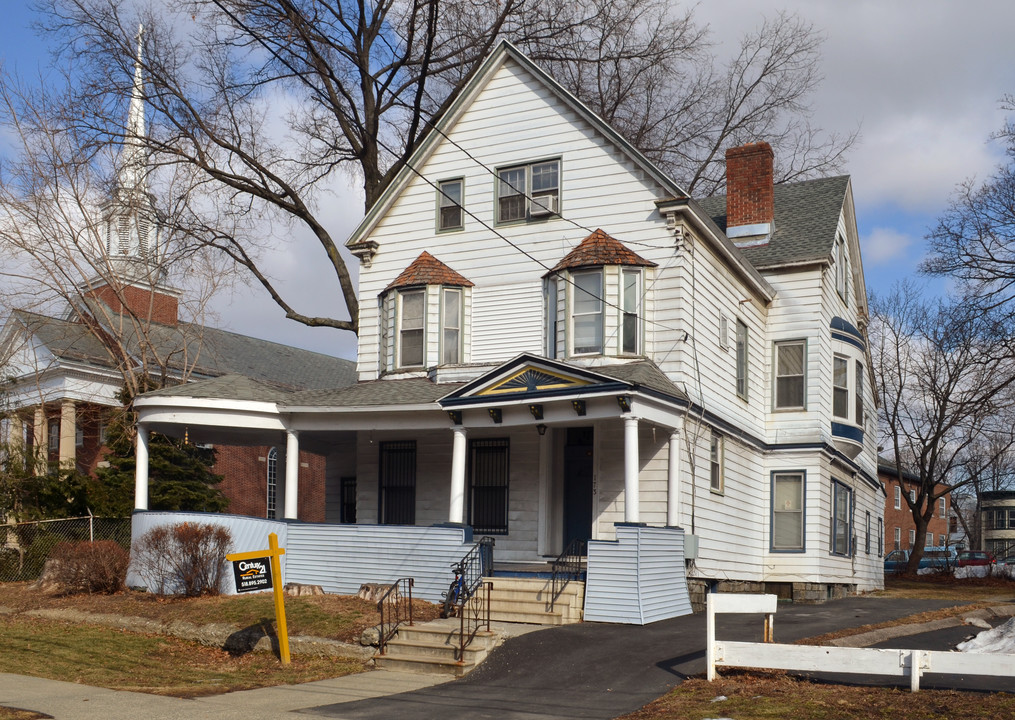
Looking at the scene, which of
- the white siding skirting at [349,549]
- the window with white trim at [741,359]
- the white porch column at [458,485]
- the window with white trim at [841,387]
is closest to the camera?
the white siding skirting at [349,549]

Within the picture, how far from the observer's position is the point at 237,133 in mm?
30094

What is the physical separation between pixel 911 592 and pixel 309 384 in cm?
2635

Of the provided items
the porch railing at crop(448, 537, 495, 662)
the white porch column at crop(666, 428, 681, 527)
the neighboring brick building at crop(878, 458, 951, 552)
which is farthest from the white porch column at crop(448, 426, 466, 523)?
the neighboring brick building at crop(878, 458, 951, 552)

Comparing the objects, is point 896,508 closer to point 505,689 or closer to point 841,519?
point 841,519

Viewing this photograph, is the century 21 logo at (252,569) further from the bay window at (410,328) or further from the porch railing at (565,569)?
the bay window at (410,328)

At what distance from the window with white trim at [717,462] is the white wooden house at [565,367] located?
6cm

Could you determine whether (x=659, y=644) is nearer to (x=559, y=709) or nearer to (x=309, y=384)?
(x=559, y=709)

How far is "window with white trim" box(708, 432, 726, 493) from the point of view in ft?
70.1

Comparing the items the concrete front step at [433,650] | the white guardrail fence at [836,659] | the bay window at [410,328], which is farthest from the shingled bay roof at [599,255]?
the white guardrail fence at [836,659]

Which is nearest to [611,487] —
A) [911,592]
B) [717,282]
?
[717,282]

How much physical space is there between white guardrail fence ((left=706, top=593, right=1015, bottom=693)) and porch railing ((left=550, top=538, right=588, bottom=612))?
17.1 feet

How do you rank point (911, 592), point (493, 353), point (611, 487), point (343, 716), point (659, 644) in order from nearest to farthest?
point (343, 716) → point (659, 644) → point (611, 487) → point (493, 353) → point (911, 592)

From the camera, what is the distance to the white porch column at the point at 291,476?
21.0 metres

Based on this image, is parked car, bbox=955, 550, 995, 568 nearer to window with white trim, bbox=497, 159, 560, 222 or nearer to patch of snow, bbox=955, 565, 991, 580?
patch of snow, bbox=955, 565, 991, 580
